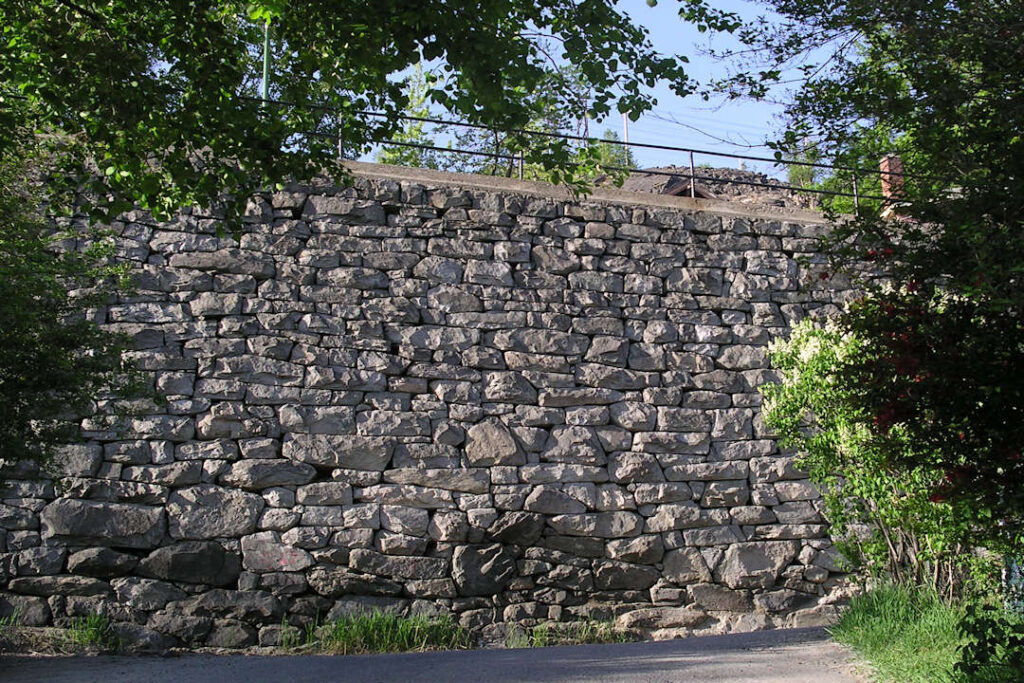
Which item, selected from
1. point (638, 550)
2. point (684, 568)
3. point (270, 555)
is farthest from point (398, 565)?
point (684, 568)

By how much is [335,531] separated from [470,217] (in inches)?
115

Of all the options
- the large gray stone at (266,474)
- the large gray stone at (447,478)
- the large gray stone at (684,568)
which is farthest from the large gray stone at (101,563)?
the large gray stone at (684,568)

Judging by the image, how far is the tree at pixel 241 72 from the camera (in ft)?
16.2

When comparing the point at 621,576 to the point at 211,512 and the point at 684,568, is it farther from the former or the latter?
the point at 211,512

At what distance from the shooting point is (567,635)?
7.58 metres

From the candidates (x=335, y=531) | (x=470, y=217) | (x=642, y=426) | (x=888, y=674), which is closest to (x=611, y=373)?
(x=642, y=426)

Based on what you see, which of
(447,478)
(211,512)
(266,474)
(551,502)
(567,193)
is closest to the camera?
(211,512)

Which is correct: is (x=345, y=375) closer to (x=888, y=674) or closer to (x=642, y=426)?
(x=642, y=426)

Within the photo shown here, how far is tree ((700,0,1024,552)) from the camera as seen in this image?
415 centimetres

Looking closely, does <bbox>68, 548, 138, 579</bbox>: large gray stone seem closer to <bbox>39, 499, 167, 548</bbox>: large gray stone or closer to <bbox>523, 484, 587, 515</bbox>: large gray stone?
<bbox>39, 499, 167, 548</bbox>: large gray stone

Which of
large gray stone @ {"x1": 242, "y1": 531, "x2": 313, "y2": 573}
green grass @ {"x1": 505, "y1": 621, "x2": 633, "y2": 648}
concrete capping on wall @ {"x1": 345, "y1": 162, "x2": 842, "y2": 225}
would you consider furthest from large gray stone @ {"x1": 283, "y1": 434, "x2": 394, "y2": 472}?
concrete capping on wall @ {"x1": 345, "y1": 162, "x2": 842, "y2": 225}

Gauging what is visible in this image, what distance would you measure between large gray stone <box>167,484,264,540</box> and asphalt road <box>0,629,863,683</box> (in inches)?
36.2

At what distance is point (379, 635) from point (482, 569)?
989 millimetres

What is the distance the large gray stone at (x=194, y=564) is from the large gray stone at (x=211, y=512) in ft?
0.30
